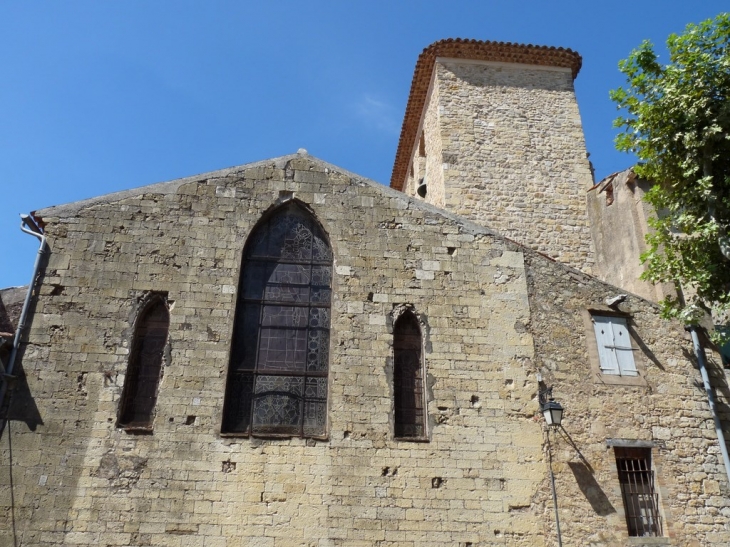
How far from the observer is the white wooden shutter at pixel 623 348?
8492mm

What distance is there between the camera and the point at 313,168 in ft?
30.7

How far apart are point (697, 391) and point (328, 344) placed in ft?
17.0

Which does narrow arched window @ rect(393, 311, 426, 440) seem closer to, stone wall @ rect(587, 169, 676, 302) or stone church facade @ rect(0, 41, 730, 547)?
stone church facade @ rect(0, 41, 730, 547)

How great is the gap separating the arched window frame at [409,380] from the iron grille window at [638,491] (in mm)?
2626

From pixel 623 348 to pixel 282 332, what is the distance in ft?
15.8

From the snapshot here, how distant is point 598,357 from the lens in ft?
27.9

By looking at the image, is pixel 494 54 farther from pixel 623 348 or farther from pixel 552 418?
pixel 552 418

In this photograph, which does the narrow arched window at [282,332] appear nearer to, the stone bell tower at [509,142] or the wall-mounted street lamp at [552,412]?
the wall-mounted street lamp at [552,412]

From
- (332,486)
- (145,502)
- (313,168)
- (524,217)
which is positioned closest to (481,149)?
(524,217)

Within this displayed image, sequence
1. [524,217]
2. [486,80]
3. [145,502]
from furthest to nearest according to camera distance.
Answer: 1. [486,80]
2. [524,217]
3. [145,502]

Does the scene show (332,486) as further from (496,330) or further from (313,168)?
(313,168)

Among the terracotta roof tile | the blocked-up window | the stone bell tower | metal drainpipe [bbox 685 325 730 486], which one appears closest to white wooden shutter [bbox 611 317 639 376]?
the blocked-up window

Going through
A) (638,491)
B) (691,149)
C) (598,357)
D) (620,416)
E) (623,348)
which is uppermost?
(691,149)

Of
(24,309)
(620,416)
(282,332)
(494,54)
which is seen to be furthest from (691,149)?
(24,309)
